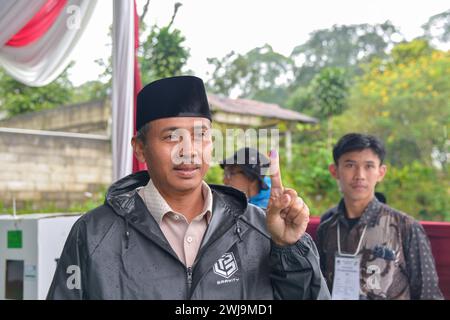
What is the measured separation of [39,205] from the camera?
26.0ft

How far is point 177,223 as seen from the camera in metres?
1.31

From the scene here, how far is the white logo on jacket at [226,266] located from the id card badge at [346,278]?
3.94ft

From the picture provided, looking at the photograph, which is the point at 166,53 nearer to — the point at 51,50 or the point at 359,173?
the point at 51,50

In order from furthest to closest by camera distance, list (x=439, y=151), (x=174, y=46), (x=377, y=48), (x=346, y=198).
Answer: (x=377, y=48) → (x=439, y=151) → (x=174, y=46) → (x=346, y=198)

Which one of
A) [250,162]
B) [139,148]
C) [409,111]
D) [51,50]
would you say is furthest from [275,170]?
[409,111]

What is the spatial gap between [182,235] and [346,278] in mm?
1232

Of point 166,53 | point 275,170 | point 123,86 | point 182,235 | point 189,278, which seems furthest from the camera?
point 166,53

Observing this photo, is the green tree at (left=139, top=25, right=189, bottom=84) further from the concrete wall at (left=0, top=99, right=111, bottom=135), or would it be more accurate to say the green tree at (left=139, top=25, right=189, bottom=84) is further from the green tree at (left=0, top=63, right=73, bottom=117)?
the green tree at (left=0, top=63, right=73, bottom=117)

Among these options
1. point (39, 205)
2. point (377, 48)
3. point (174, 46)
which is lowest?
point (39, 205)

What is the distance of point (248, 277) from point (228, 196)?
27cm

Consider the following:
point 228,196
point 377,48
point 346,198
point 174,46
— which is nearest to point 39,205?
point 174,46

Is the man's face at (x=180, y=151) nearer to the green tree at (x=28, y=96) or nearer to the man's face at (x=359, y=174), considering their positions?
the man's face at (x=359, y=174)

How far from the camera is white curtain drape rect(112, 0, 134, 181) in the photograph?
8.41 feet
